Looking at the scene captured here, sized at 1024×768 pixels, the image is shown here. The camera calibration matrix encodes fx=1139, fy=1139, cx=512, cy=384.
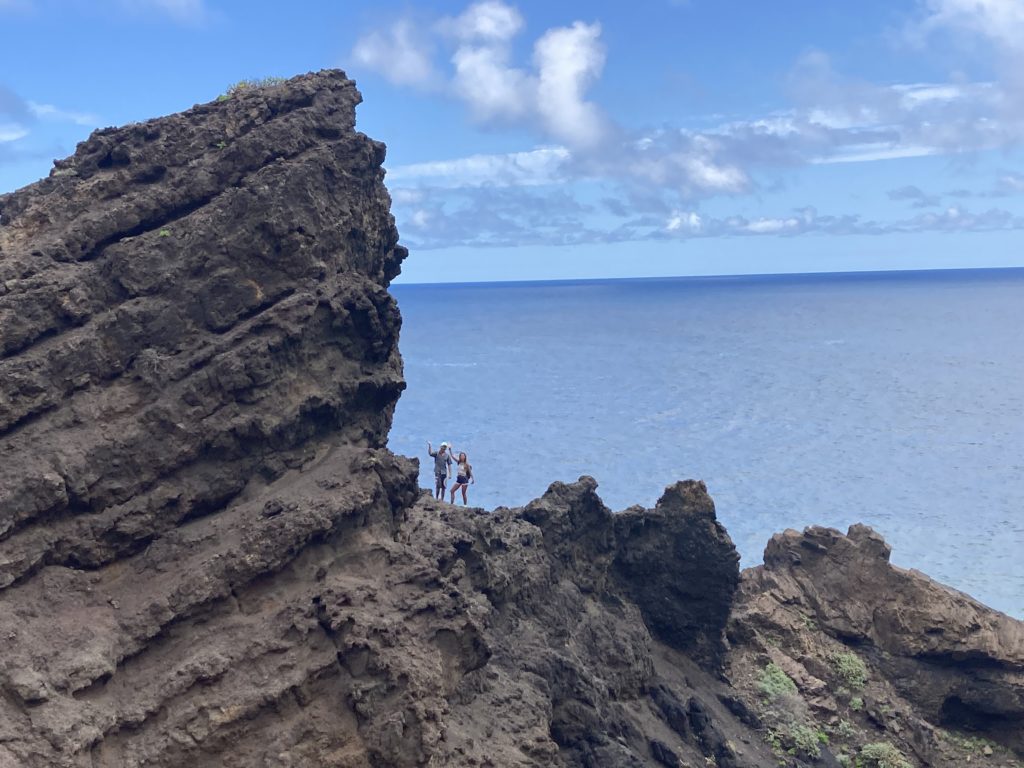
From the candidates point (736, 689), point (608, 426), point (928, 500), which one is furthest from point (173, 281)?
point (608, 426)

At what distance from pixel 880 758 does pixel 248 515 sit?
16.9 m

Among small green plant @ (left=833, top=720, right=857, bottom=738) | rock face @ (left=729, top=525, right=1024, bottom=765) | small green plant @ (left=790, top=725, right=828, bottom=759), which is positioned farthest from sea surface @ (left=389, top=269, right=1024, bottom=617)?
small green plant @ (left=790, top=725, right=828, bottom=759)

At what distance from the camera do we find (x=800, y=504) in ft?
206

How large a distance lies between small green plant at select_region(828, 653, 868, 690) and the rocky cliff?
233 inches

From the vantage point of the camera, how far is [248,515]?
16094 millimetres

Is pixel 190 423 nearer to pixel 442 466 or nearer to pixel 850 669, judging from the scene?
pixel 442 466

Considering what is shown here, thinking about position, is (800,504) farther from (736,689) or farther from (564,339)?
(564,339)

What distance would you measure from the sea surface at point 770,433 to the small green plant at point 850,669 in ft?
62.8

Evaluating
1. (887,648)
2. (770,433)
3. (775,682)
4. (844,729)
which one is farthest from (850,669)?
(770,433)

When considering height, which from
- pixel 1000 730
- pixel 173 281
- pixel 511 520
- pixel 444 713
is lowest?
pixel 1000 730

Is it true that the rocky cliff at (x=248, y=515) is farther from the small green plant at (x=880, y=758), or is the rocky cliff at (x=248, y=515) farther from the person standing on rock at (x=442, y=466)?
the person standing on rock at (x=442, y=466)

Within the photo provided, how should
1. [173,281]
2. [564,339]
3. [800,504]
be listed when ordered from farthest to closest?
[564,339]
[800,504]
[173,281]

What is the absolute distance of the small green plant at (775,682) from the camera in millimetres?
26797

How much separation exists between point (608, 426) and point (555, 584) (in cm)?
6521
